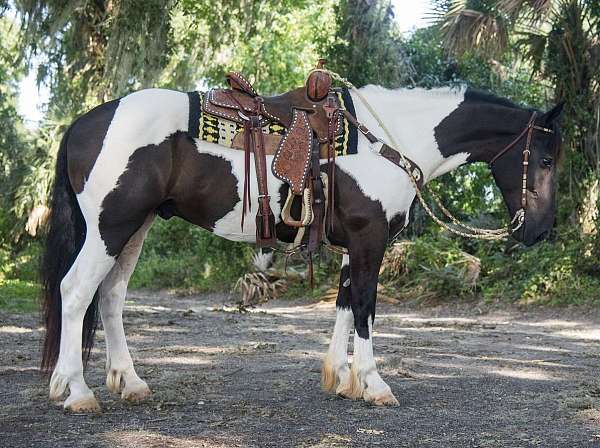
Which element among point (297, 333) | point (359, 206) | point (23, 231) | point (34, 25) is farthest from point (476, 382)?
point (23, 231)

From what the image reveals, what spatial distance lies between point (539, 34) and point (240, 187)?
9.09 meters

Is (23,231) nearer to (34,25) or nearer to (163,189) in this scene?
(34,25)

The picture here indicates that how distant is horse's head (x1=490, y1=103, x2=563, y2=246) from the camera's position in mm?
4797

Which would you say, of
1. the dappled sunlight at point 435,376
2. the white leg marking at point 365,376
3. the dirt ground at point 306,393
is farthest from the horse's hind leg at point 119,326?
the dappled sunlight at point 435,376

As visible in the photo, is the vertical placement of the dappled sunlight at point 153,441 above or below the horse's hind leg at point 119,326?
below

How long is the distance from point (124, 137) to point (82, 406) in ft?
4.84

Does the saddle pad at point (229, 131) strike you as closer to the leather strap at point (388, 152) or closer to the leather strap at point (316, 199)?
the leather strap at point (388, 152)

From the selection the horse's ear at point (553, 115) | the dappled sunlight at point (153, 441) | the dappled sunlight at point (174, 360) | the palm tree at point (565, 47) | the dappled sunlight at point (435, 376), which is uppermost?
the palm tree at point (565, 47)

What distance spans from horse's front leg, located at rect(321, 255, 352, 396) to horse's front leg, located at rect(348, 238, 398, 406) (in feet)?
0.65

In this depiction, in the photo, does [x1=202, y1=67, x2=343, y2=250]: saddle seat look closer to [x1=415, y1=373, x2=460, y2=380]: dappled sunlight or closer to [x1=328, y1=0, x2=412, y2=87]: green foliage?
[x1=415, y1=373, x2=460, y2=380]: dappled sunlight

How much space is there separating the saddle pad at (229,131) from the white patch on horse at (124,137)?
0.25ft

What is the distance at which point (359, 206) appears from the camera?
14.6 ft

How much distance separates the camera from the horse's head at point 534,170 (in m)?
4.80

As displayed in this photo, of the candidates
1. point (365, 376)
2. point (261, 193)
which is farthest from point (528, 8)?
point (365, 376)
